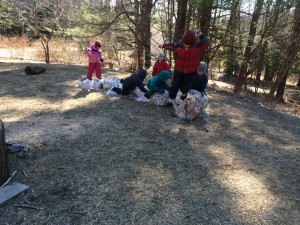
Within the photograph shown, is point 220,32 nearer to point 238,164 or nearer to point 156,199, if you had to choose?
point 238,164

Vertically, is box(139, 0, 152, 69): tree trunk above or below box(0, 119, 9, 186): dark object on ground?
above

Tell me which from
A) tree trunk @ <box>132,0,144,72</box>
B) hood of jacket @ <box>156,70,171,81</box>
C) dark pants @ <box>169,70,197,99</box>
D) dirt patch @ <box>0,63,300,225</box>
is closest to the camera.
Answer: dirt patch @ <box>0,63,300,225</box>

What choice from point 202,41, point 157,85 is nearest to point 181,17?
point 157,85

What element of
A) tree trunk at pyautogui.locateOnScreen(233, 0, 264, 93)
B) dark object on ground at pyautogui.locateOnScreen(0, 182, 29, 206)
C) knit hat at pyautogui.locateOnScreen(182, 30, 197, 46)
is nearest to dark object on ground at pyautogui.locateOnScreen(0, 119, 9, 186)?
dark object on ground at pyautogui.locateOnScreen(0, 182, 29, 206)

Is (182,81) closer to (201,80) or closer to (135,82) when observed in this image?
(201,80)

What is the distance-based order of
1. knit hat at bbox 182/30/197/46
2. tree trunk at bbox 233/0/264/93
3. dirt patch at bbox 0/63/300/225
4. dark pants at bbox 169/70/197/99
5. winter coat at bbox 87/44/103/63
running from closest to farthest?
dirt patch at bbox 0/63/300/225 → knit hat at bbox 182/30/197/46 → dark pants at bbox 169/70/197/99 → winter coat at bbox 87/44/103/63 → tree trunk at bbox 233/0/264/93

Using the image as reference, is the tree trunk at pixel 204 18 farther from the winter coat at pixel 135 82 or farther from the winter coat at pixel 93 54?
the winter coat at pixel 135 82

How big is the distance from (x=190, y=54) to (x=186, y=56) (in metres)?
0.08

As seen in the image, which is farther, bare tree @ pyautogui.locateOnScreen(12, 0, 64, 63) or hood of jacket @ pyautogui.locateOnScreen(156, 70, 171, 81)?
bare tree @ pyautogui.locateOnScreen(12, 0, 64, 63)

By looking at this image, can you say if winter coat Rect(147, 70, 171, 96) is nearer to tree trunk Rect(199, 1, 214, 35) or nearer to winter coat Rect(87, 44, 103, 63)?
winter coat Rect(87, 44, 103, 63)

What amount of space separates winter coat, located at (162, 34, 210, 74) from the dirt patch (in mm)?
957

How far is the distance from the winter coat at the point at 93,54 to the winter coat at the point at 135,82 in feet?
4.95

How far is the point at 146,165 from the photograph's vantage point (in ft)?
11.5

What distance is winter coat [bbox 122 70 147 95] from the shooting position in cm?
642
